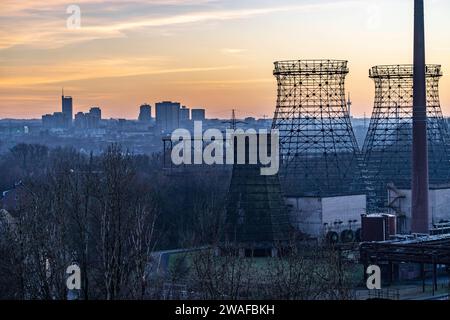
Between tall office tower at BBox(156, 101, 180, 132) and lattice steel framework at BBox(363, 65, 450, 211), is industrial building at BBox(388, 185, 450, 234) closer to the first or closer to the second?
lattice steel framework at BBox(363, 65, 450, 211)

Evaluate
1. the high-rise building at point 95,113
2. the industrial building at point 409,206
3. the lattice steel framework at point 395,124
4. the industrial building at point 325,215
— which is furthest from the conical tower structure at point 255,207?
the high-rise building at point 95,113

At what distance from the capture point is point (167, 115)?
70500 millimetres

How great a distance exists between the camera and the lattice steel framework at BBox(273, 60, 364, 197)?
32.1 meters

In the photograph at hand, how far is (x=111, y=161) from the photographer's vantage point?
12.4 meters

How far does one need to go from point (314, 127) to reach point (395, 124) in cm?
461

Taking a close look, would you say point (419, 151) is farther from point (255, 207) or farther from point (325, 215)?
point (255, 207)

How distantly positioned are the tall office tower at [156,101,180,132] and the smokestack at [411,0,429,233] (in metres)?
42.2

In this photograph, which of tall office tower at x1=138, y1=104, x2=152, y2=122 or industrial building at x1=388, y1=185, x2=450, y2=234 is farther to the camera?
tall office tower at x1=138, y1=104, x2=152, y2=122

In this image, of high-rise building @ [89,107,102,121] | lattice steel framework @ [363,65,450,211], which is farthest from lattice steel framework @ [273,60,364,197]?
high-rise building @ [89,107,102,121]

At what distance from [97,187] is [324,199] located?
1423 centimetres

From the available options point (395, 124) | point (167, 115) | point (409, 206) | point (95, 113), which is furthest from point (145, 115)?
point (409, 206)

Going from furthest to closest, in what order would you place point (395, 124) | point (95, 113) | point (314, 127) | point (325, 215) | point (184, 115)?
point (95, 113) < point (184, 115) < point (395, 124) < point (314, 127) < point (325, 215)

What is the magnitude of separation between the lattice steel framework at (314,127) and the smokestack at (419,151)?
5.69 meters
